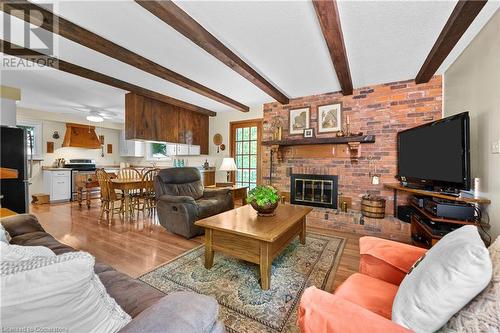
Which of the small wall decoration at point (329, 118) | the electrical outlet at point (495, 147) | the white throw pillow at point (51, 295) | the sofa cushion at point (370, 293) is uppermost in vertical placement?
the small wall decoration at point (329, 118)

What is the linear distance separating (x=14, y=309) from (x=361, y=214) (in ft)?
12.4

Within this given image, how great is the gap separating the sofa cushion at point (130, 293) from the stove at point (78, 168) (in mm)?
5859

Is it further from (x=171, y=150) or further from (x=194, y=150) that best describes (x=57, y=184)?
(x=194, y=150)

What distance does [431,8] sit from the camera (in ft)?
5.76

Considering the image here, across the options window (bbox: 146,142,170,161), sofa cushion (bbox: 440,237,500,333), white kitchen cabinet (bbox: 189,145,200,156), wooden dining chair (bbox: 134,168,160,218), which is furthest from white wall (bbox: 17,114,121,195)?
sofa cushion (bbox: 440,237,500,333)

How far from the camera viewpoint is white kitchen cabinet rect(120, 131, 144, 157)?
6.91 m

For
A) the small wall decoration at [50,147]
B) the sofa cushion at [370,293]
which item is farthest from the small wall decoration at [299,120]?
the small wall decoration at [50,147]

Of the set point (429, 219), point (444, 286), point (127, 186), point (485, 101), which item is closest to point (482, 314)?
point (444, 286)

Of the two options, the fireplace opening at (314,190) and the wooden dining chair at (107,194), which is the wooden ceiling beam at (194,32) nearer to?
the fireplace opening at (314,190)

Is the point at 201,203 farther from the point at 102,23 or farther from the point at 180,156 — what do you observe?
the point at 180,156

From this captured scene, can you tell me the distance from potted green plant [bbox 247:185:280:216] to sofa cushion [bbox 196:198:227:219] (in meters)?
1.01

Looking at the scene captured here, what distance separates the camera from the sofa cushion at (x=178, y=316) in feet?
2.02

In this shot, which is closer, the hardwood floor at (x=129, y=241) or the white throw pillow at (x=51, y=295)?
the white throw pillow at (x=51, y=295)

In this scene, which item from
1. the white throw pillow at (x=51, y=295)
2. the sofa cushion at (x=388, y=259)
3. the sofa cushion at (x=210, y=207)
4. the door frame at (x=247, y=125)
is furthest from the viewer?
the door frame at (x=247, y=125)
